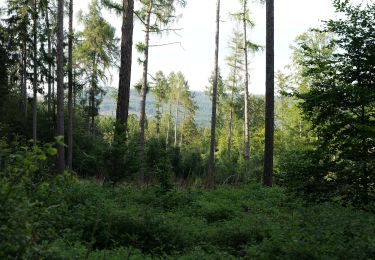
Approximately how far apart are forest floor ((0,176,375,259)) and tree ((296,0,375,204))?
1115mm

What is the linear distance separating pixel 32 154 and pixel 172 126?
91.5m

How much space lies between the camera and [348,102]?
8.49 metres

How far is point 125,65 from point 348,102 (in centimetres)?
659

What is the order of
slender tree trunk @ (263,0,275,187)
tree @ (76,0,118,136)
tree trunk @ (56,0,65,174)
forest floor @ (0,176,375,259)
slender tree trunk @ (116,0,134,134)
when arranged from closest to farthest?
forest floor @ (0,176,375,259), slender tree trunk @ (116,0,134,134), slender tree trunk @ (263,0,275,187), tree trunk @ (56,0,65,174), tree @ (76,0,118,136)

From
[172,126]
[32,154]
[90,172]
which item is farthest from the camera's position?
[172,126]

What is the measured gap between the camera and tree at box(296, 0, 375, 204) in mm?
8172

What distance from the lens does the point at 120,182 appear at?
1117 cm

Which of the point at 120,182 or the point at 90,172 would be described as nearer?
the point at 120,182

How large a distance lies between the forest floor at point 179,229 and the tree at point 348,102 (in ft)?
3.66

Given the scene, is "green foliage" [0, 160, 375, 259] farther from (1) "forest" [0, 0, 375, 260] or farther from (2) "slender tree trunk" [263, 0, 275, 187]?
(2) "slender tree trunk" [263, 0, 275, 187]

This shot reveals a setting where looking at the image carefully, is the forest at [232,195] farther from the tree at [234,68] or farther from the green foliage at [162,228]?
the tree at [234,68]

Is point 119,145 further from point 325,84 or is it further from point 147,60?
point 147,60

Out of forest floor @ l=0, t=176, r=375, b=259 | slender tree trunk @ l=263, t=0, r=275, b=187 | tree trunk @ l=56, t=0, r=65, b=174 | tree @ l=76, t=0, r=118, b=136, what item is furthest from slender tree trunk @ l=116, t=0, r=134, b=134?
tree @ l=76, t=0, r=118, b=136

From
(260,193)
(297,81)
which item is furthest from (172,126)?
(260,193)
